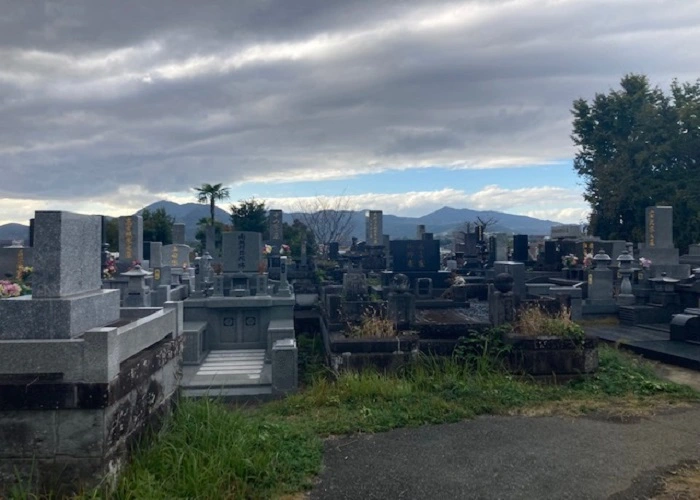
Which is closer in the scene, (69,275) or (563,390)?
(69,275)

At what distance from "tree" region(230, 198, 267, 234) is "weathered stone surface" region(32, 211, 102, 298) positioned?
30.9m

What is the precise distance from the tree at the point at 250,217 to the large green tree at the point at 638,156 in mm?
20174

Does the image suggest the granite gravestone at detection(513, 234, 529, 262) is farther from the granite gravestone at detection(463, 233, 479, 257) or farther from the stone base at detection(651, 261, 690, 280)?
the stone base at detection(651, 261, 690, 280)

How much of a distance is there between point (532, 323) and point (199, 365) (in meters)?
5.68

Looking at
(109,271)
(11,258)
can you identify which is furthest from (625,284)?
(11,258)

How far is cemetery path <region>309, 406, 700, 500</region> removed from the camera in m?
4.13

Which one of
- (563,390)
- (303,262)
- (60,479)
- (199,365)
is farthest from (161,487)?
(303,262)

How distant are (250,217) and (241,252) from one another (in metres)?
23.0

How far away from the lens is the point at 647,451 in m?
4.86

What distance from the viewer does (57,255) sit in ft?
13.1

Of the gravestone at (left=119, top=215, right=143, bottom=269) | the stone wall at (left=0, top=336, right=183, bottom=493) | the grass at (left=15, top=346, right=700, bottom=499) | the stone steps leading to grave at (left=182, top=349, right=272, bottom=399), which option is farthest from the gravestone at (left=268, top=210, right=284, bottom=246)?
the stone wall at (left=0, top=336, right=183, bottom=493)

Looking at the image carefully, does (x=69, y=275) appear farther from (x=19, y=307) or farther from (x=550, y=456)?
(x=550, y=456)

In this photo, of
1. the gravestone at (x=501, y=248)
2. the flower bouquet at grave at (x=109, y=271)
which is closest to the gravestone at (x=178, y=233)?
the flower bouquet at grave at (x=109, y=271)

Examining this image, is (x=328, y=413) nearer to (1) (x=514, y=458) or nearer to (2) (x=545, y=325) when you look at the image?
(1) (x=514, y=458)
